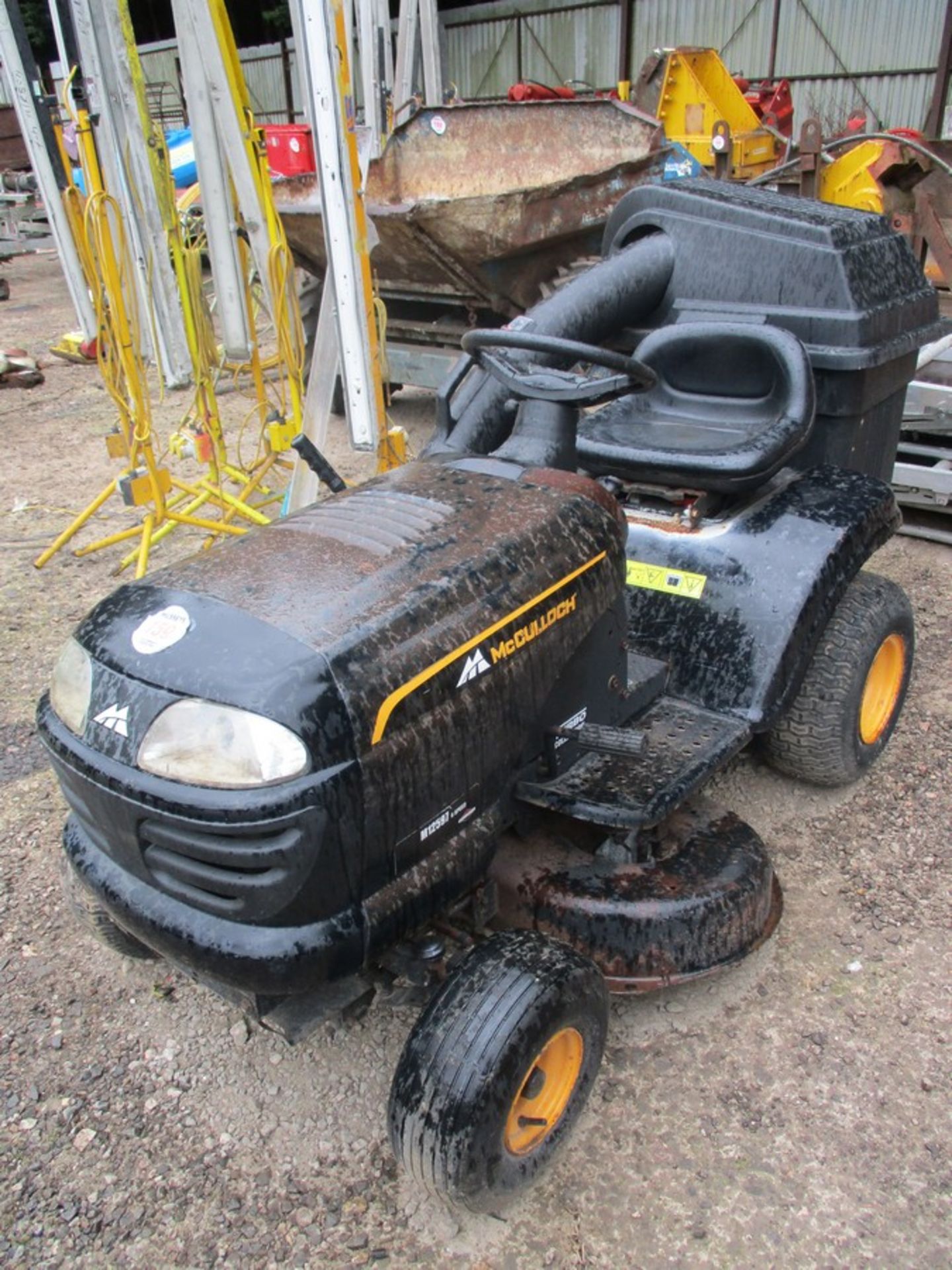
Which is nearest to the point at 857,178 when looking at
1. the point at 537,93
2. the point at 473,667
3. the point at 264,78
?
the point at 473,667

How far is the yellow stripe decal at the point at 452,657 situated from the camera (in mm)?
1595

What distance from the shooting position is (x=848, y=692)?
2.63 metres

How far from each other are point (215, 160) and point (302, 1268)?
4.36 m

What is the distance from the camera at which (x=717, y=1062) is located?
209cm

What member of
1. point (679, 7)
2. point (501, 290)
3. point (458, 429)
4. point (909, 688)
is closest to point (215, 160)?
point (501, 290)


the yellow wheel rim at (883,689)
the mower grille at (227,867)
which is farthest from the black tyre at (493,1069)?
the yellow wheel rim at (883,689)

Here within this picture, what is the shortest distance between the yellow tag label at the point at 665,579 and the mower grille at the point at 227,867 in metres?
1.29

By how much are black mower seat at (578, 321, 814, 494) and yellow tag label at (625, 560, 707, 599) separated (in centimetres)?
22

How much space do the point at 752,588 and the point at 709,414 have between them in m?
0.63

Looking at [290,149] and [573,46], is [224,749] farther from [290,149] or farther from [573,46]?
[573,46]

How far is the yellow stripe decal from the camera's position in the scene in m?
1.59

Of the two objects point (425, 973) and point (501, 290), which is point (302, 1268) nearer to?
point (425, 973)

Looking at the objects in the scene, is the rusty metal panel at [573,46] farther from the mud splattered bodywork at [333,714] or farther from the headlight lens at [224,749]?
the headlight lens at [224,749]

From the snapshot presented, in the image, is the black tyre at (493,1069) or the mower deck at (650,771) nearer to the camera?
the black tyre at (493,1069)
